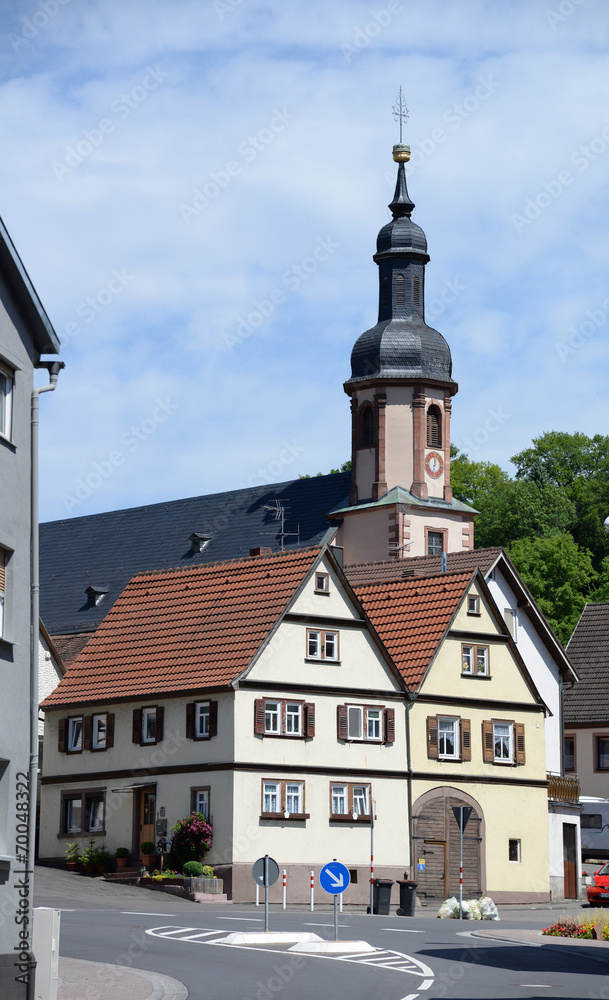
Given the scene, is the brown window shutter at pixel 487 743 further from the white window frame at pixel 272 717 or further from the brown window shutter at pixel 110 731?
the brown window shutter at pixel 110 731

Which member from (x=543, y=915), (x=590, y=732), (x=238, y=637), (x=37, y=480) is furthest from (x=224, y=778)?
(x=590, y=732)

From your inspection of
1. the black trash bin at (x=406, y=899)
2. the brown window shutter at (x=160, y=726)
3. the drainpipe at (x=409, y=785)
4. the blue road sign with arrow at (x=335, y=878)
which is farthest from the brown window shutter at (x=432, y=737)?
the blue road sign with arrow at (x=335, y=878)

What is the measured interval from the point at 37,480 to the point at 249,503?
208ft

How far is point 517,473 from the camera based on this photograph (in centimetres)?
10844

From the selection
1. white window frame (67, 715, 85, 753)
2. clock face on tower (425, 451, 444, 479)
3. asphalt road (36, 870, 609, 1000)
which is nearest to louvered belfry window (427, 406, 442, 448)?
clock face on tower (425, 451, 444, 479)

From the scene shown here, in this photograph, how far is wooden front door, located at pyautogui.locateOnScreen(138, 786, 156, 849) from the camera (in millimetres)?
47406

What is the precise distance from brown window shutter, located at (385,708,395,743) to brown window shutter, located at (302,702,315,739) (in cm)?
273

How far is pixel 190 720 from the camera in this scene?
46.7 metres

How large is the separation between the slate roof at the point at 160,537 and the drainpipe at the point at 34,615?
56463 millimetres

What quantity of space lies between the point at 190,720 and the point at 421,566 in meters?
17.1

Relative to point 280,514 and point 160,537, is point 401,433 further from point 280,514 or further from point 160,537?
point 160,537

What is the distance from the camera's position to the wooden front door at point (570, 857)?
54.4m

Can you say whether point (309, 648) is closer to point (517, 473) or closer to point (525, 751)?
point (525, 751)

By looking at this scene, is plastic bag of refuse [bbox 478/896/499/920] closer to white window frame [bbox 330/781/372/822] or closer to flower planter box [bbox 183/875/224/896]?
flower planter box [bbox 183/875/224/896]
